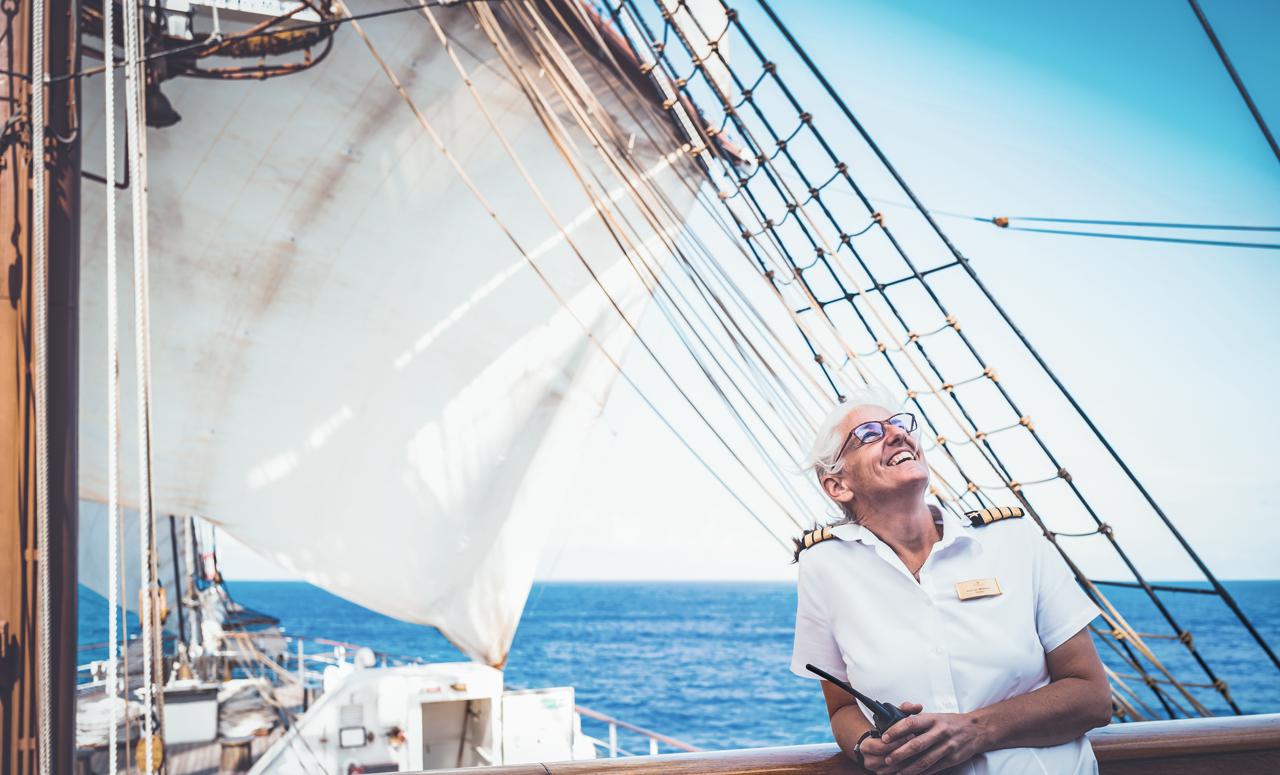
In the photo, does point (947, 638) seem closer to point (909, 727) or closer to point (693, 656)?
point (909, 727)

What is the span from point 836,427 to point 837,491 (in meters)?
0.11

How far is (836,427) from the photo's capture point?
1.73m

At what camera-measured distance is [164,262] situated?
264 inches

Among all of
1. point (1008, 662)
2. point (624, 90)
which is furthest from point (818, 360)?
point (1008, 662)

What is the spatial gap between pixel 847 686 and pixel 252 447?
6571 mm

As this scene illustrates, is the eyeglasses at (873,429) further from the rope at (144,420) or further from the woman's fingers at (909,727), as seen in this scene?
the rope at (144,420)

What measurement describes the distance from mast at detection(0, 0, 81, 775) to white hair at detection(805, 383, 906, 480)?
2.66 meters

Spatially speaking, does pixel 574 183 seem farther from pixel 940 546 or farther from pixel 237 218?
pixel 940 546

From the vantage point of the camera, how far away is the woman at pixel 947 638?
55.5 inches

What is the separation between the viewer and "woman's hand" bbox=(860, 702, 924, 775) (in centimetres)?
139

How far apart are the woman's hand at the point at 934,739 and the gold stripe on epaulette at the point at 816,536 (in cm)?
34

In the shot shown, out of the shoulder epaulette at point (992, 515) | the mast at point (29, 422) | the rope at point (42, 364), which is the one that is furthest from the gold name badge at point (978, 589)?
the mast at point (29, 422)

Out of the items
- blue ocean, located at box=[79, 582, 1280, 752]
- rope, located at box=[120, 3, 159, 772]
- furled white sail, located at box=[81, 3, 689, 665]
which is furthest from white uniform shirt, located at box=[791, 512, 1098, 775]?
blue ocean, located at box=[79, 582, 1280, 752]

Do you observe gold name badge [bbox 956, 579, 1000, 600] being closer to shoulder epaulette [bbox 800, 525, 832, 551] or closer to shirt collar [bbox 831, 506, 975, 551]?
shirt collar [bbox 831, 506, 975, 551]
